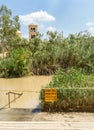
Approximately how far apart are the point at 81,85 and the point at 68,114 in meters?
1.68

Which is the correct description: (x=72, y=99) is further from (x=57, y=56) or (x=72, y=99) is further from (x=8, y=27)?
(x=8, y=27)

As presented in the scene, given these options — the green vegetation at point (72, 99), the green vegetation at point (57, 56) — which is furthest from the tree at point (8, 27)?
the green vegetation at point (72, 99)

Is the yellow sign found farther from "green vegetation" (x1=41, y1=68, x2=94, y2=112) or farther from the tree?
the tree

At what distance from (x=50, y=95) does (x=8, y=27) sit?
35.0 metres

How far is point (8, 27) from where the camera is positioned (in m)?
45.3

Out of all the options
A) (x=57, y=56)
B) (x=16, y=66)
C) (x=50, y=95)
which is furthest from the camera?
(x=57, y=56)

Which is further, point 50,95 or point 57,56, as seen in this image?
point 57,56

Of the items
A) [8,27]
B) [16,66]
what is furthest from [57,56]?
[8,27]

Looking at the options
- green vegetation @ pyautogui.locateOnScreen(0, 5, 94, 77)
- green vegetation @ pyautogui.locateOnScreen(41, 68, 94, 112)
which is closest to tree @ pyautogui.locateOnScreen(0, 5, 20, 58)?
green vegetation @ pyautogui.locateOnScreen(0, 5, 94, 77)

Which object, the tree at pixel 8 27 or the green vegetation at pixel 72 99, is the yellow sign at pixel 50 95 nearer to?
the green vegetation at pixel 72 99

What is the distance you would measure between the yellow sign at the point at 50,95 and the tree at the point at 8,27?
32704 mm

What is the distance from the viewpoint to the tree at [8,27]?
44562mm

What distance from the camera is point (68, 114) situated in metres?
11.5

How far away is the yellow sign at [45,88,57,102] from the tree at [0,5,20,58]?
32.7 m
